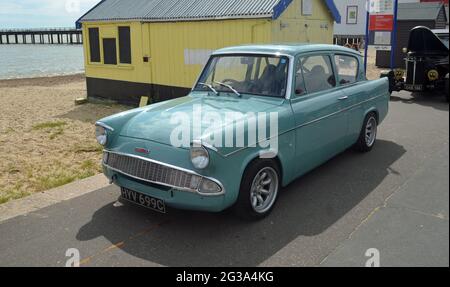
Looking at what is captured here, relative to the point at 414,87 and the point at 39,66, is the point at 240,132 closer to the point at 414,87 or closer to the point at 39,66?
→ the point at 414,87

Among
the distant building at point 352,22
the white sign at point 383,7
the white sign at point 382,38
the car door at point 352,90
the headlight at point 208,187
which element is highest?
the distant building at point 352,22

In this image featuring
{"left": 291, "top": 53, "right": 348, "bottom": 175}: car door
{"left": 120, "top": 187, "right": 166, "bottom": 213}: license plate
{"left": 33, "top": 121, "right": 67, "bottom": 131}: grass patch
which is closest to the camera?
{"left": 120, "top": 187, "right": 166, "bottom": 213}: license plate

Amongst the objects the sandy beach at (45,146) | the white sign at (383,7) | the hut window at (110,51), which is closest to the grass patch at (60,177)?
the sandy beach at (45,146)

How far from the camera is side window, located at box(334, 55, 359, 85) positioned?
18.9ft

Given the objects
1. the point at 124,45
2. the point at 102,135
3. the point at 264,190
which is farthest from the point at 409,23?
the point at 102,135

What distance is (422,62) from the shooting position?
11.7 m

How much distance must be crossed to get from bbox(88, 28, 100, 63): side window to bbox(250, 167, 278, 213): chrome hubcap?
1040 cm

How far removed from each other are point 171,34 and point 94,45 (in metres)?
3.47

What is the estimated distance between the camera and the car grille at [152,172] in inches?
148

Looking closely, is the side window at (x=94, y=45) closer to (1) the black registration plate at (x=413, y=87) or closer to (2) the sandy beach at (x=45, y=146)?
(2) the sandy beach at (x=45, y=146)

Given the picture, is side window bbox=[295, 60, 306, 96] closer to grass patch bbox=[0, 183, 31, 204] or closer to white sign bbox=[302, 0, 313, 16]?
grass patch bbox=[0, 183, 31, 204]

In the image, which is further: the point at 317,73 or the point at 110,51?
the point at 110,51

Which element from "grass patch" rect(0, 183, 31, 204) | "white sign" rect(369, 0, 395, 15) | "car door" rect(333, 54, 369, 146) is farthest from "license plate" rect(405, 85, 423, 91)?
"grass patch" rect(0, 183, 31, 204)
